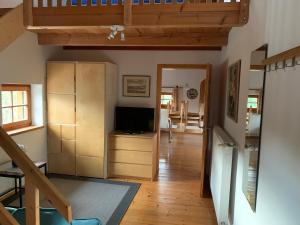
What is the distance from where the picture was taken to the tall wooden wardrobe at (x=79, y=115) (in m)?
4.24

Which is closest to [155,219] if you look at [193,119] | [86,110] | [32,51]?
[86,110]

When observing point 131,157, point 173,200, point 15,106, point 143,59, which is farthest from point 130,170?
point 15,106

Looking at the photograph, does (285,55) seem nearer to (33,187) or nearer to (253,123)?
(253,123)

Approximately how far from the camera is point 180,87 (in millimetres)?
9570

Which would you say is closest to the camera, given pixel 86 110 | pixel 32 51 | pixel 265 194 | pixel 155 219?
pixel 265 194

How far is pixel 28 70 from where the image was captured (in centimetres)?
393

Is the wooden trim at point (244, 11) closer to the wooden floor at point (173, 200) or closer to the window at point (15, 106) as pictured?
the wooden floor at point (173, 200)

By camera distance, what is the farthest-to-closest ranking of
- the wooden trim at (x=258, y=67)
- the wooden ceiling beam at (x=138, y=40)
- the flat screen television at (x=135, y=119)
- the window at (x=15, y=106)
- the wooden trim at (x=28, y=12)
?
the flat screen television at (x=135, y=119)
the window at (x=15, y=106)
the wooden ceiling beam at (x=138, y=40)
the wooden trim at (x=28, y=12)
the wooden trim at (x=258, y=67)

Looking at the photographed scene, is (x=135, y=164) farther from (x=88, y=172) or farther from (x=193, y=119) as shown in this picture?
(x=193, y=119)

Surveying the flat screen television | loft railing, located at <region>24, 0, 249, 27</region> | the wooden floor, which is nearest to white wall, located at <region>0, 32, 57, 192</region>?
loft railing, located at <region>24, 0, 249, 27</region>

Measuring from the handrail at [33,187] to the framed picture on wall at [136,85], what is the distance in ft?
11.6

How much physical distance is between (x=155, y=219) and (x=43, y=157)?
235 centimetres

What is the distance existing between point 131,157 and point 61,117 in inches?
53.4

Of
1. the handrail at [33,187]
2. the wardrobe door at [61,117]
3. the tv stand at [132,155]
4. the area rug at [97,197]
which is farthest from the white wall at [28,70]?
the handrail at [33,187]
